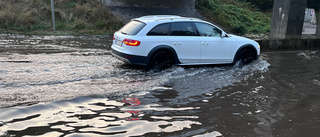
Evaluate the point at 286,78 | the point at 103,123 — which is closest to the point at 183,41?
the point at 286,78

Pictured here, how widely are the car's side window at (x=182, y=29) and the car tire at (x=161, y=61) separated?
62cm

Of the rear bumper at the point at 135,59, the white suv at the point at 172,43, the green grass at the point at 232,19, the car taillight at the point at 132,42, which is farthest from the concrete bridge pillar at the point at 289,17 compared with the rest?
the car taillight at the point at 132,42

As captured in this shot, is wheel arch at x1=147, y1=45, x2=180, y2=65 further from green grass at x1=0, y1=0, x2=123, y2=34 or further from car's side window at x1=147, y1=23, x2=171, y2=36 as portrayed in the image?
green grass at x1=0, y1=0, x2=123, y2=34

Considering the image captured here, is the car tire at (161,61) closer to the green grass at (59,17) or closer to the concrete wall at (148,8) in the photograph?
the green grass at (59,17)

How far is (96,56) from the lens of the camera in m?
9.98

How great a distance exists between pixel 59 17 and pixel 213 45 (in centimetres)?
1346

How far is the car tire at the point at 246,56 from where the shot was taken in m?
9.09

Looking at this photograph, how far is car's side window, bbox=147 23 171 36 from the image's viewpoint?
777 centimetres

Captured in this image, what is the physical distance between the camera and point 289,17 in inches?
603

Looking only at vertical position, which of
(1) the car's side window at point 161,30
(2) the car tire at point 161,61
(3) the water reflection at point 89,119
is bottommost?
(3) the water reflection at point 89,119

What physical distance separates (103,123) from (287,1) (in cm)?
1385

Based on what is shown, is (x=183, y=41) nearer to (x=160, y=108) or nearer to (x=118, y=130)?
(x=160, y=108)

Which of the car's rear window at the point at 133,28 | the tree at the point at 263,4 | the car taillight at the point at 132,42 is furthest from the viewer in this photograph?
the tree at the point at 263,4

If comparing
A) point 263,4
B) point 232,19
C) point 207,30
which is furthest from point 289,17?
point 263,4
